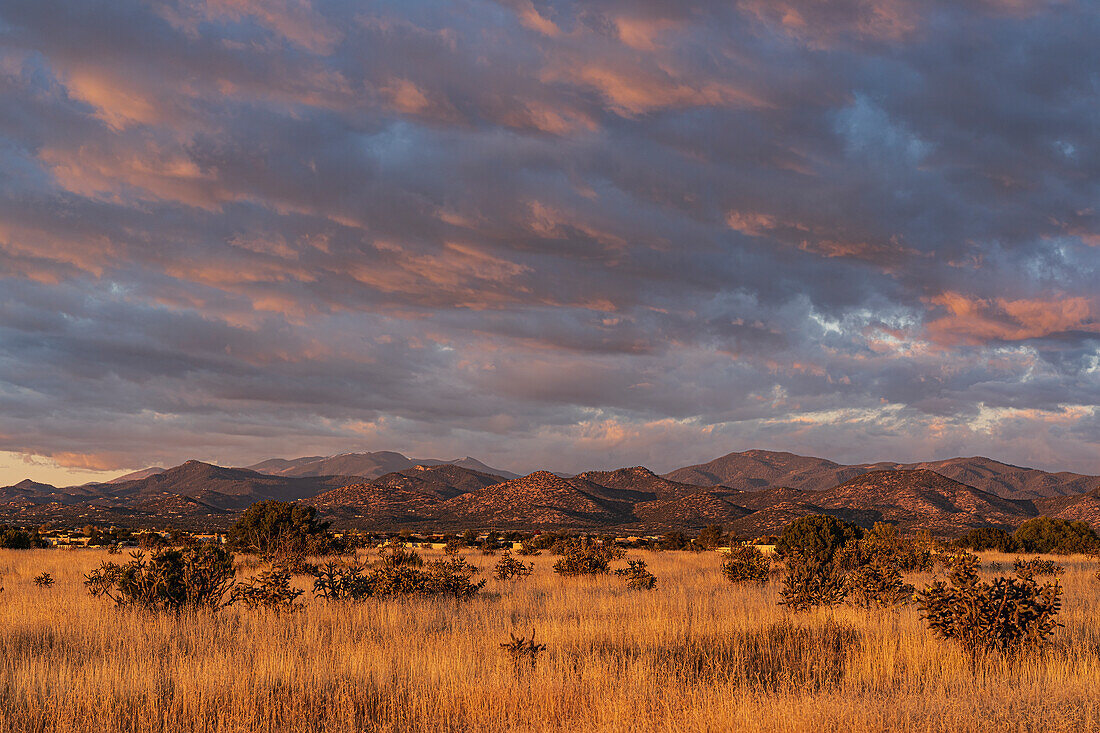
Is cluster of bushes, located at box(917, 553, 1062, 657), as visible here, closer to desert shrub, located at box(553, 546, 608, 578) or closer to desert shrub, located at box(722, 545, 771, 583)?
desert shrub, located at box(722, 545, 771, 583)

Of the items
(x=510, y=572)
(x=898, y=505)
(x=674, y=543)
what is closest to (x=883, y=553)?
(x=510, y=572)

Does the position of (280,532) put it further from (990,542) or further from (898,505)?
(898,505)

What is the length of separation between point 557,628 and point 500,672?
12.4 feet

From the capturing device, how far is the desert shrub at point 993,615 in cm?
1089

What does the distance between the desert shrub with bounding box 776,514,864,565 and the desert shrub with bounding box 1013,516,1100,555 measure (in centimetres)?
1650

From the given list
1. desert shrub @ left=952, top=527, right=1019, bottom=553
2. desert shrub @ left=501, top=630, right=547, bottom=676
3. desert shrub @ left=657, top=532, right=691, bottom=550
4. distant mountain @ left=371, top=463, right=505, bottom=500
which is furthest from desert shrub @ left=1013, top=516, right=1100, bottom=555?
distant mountain @ left=371, top=463, right=505, bottom=500

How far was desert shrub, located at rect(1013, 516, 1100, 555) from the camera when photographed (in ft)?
136

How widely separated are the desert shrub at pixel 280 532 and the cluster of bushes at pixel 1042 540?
34.5 meters

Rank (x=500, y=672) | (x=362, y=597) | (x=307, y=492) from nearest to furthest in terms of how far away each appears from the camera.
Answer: (x=500, y=672) → (x=362, y=597) → (x=307, y=492)

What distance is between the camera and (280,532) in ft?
119

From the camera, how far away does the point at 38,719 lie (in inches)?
298

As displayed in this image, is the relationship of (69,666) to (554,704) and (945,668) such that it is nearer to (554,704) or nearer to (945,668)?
(554,704)

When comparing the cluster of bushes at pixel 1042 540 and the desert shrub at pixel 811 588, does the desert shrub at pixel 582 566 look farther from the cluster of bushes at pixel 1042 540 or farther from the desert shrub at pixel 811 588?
the cluster of bushes at pixel 1042 540

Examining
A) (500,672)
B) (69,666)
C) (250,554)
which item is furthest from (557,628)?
(250,554)
